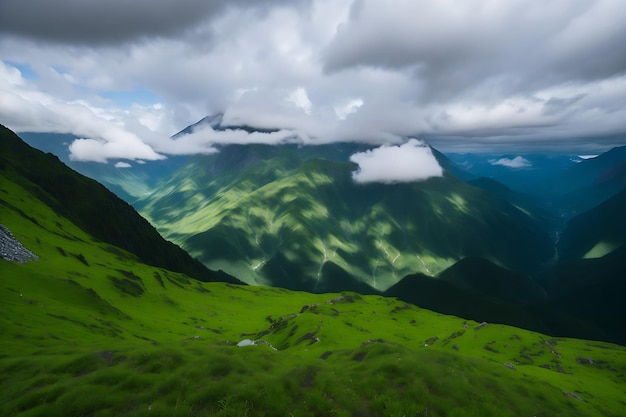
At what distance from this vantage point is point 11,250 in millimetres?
93250

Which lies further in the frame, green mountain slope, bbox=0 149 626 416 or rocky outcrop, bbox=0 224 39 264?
rocky outcrop, bbox=0 224 39 264

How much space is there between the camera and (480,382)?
31750 millimetres

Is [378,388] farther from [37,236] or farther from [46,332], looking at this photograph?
[37,236]

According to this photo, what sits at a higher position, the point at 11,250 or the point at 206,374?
the point at 11,250

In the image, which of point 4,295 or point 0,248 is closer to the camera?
point 4,295

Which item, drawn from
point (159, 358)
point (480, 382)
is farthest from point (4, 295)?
point (480, 382)

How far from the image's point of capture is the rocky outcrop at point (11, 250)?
90.0 metres

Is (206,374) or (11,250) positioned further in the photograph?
(11,250)

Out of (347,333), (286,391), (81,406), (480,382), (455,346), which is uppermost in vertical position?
Answer: (81,406)

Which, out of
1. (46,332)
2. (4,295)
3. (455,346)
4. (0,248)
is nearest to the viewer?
(46,332)

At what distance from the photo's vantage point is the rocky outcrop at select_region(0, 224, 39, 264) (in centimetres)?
9000

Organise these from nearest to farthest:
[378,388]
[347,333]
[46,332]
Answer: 1. [378,388]
2. [46,332]
3. [347,333]

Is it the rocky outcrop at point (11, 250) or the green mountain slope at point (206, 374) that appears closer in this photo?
the green mountain slope at point (206, 374)

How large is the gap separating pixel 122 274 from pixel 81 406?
5715 inches
